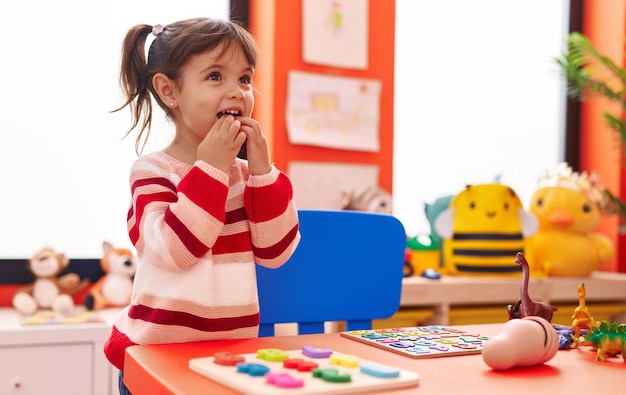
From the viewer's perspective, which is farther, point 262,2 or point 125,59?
point 262,2

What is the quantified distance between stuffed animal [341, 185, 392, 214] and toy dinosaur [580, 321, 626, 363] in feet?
4.42

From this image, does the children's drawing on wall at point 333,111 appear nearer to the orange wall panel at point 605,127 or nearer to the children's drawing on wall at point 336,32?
the children's drawing on wall at point 336,32

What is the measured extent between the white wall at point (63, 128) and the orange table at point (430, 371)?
1341 millimetres

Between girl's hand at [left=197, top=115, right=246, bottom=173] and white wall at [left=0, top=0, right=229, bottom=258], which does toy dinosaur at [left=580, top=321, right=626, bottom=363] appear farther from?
white wall at [left=0, top=0, right=229, bottom=258]

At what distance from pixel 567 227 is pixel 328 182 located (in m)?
0.86

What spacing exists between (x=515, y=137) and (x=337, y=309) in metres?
2.00

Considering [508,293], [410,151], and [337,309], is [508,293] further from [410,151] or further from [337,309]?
[337,309]

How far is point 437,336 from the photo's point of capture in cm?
80

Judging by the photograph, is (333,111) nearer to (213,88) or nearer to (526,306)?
(213,88)

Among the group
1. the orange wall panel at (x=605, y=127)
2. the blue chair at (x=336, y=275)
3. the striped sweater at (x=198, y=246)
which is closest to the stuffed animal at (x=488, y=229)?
the orange wall panel at (x=605, y=127)

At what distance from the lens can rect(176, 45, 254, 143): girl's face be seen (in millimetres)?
918

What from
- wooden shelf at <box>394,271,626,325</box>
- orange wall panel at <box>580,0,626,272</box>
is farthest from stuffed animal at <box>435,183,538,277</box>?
orange wall panel at <box>580,0,626,272</box>

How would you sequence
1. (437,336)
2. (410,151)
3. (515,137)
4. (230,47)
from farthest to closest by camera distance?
1. (515,137)
2. (410,151)
3. (230,47)
4. (437,336)

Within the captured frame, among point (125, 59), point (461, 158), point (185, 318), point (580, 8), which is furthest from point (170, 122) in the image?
point (580, 8)
